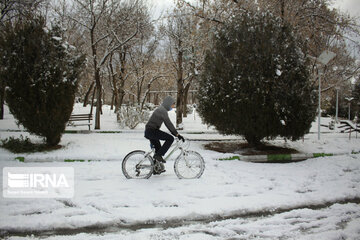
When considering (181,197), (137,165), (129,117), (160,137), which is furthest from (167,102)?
(129,117)

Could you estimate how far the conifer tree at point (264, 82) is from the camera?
10.2 m

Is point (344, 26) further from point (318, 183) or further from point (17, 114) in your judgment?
point (17, 114)

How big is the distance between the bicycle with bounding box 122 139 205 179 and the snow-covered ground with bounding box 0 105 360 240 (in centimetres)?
23

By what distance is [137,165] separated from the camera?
22.7 feet

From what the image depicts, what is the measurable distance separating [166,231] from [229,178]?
348cm

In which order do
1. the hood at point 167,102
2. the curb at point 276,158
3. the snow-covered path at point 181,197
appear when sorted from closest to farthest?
1. the snow-covered path at point 181,197
2. the hood at point 167,102
3. the curb at point 276,158

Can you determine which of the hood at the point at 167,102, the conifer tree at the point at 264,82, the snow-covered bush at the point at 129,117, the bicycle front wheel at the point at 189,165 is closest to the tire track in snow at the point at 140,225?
the bicycle front wheel at the point at 189,165

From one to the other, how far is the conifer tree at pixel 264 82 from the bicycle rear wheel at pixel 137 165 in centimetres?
459

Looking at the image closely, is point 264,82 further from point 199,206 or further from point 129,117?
point 129,117

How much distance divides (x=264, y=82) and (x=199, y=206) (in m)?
6.28

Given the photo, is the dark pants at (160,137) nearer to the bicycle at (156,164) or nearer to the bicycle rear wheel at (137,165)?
the bicycle at (156,164)

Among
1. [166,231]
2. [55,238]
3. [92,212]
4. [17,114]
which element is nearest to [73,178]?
[92,212]

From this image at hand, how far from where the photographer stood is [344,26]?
14.8 metres

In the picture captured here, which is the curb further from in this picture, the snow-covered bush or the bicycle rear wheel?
the snow-covered bush
